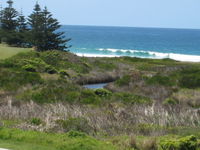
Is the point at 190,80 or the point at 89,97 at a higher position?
the point at 190,80

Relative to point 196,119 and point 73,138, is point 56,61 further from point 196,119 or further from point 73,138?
point 73,138

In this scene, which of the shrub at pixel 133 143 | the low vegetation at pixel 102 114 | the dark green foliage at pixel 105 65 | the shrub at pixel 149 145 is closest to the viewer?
the shrub at pixel 149 145

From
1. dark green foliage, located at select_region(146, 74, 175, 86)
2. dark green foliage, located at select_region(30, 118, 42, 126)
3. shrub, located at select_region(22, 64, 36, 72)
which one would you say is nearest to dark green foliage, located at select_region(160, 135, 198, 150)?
dark green foliage, located at select_region(30, 118, 42, 126)

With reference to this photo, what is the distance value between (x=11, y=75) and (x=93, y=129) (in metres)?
19.6

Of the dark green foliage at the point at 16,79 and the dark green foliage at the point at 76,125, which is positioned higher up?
the dark green foliage at the point at 76,125

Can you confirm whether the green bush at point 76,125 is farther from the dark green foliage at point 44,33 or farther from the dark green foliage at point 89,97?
the dark green foliage at point 44,33

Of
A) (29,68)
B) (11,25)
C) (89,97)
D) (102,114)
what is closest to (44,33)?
(11,25)

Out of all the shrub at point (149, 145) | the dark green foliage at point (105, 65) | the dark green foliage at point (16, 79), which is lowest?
the dark green foliage at point (105, 65)

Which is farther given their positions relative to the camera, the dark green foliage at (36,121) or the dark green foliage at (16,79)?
the dark green foliage at (16,79)

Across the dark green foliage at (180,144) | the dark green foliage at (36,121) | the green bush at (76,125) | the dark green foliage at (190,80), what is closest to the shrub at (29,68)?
the dark green foliage at (190,80)

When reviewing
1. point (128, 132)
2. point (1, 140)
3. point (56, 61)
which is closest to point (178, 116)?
point (128, 132)

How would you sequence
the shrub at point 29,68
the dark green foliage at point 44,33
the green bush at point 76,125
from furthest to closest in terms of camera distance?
1. the dark green foliage at point 44,33
2. the shrub at point 29,68
3. the green bush at point 76,125

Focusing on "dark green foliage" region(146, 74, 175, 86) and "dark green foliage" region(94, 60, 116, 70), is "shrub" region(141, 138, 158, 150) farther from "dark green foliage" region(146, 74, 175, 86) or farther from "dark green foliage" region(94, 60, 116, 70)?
"dark green foliage" region(94, 60, 116, 70)

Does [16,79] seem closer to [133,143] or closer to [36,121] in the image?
[36,121]
